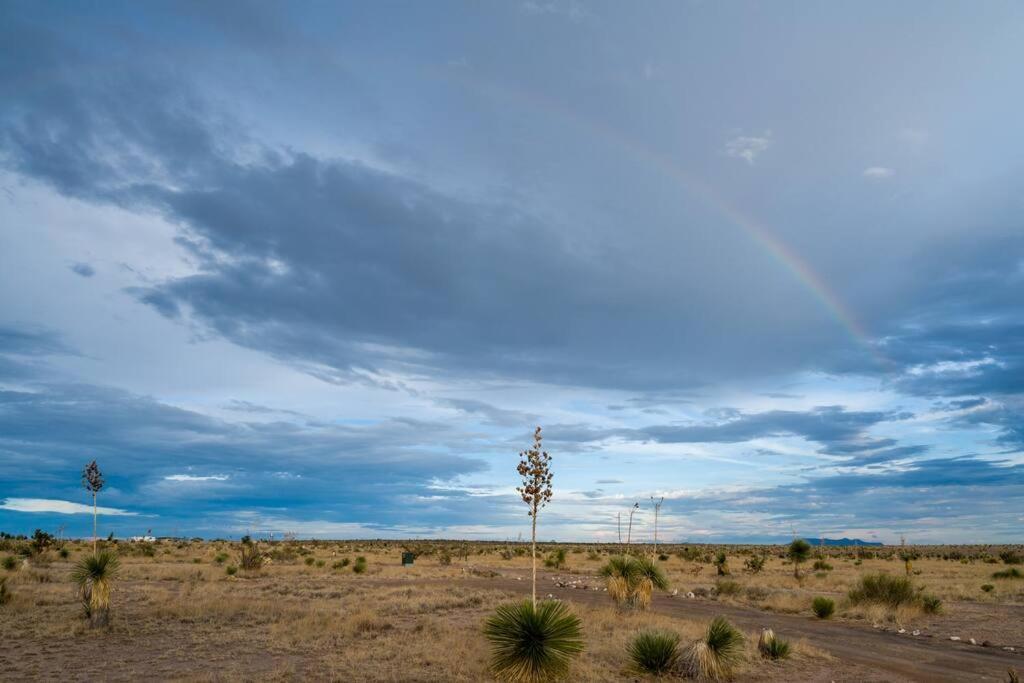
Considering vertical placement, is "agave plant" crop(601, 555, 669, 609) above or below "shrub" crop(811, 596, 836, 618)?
above

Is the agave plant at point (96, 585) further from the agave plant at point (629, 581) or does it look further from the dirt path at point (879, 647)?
the dirt path at point (879, 647)

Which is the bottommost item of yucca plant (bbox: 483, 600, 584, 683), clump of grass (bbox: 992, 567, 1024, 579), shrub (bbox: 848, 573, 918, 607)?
clump of grass (bbox: 992, 567, 1024, 579)

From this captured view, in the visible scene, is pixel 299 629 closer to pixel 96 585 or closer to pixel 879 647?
pixel 96 585

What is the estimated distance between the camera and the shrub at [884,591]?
28.0 meters

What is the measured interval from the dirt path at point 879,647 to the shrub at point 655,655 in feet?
Answer: 15.6

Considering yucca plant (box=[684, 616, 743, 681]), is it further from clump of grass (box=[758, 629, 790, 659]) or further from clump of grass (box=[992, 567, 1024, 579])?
clump of grass (box=[992, 567, 1024, 579])

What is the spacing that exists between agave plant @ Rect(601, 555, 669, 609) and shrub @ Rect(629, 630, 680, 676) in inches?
365

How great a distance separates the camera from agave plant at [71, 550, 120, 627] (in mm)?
19734

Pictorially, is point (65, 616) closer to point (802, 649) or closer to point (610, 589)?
point (610, 589)

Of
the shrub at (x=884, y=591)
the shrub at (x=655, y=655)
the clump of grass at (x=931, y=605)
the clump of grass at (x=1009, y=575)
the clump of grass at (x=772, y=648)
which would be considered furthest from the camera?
the clump of grass at (x=1009, y=575)

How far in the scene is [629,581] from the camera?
24.8m

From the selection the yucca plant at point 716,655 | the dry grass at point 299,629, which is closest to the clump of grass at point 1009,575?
the dry grass at point 299,629

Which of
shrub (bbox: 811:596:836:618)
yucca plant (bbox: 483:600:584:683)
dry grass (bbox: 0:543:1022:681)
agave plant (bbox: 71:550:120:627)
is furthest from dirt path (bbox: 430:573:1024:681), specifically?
agave plant (bbox: 71:550:120:627)

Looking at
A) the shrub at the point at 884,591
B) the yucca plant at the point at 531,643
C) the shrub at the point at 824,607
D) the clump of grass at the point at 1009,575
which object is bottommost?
the clump of grass at the point at 1009,575
